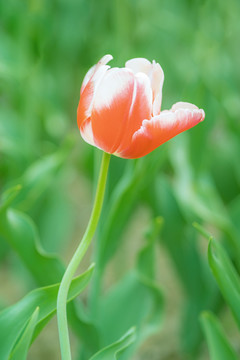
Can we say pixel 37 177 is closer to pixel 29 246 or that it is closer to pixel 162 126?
pixel 29 246

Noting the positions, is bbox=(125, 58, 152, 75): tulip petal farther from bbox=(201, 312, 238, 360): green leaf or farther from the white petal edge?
bbox=(201, 312, 238, 360): green leaf

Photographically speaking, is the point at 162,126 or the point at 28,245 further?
the point at 28,245

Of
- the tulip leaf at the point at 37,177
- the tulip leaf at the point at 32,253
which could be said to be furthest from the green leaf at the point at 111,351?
the tulip leaf at the point at 37,177

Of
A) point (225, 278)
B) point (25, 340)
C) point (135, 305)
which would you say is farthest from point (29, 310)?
A: point (135, 305)

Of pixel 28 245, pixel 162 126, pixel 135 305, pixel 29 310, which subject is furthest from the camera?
pixel 135 305

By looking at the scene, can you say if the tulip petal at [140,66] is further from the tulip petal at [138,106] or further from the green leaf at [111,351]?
the green leaf at [111,351]

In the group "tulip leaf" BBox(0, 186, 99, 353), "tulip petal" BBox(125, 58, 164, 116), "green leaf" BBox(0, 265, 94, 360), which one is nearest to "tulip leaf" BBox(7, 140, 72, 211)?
"tulip leaf" BBox(0, 186, 99, 353)

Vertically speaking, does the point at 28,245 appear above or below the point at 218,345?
above
